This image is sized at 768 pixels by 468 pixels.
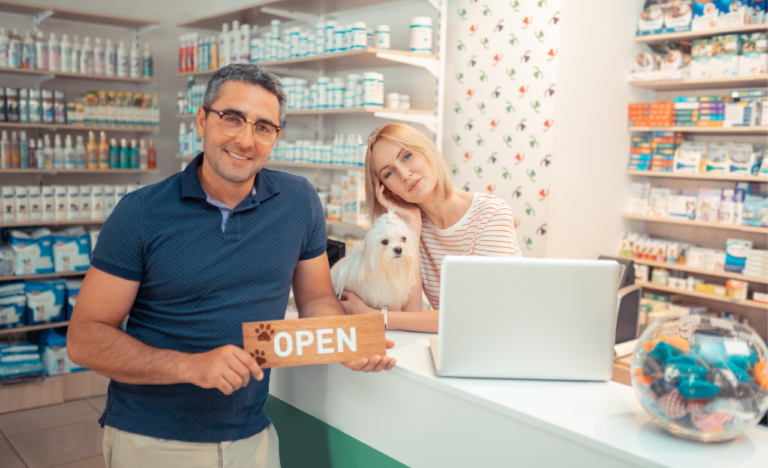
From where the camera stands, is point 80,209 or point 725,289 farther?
point 80,209

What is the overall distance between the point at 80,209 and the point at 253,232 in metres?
3.57

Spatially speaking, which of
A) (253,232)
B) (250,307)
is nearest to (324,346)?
(250,307)

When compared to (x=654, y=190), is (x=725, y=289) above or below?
below

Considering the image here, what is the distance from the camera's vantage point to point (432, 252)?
209cm

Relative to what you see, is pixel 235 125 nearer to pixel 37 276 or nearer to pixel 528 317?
pixel 528 317

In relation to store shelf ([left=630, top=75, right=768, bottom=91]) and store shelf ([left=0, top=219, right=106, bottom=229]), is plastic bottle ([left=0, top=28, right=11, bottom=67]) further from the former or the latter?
store shelf ([left=630, top=75, right=768, bottom=91])

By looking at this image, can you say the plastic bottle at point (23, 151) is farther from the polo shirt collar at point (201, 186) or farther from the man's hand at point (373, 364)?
the man's hand at point (373, 364)

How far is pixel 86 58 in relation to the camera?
4617mm

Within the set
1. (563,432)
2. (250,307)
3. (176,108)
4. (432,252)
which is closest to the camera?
(563,432)

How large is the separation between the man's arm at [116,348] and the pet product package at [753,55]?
3.82m

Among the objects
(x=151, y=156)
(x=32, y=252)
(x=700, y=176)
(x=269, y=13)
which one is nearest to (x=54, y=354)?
(x=32, y=252)

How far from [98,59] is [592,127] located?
3.75 m

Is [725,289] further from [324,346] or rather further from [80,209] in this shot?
[80,209]

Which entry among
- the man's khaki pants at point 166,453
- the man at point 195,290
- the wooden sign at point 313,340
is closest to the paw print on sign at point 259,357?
the wooden sign at point 313,340
